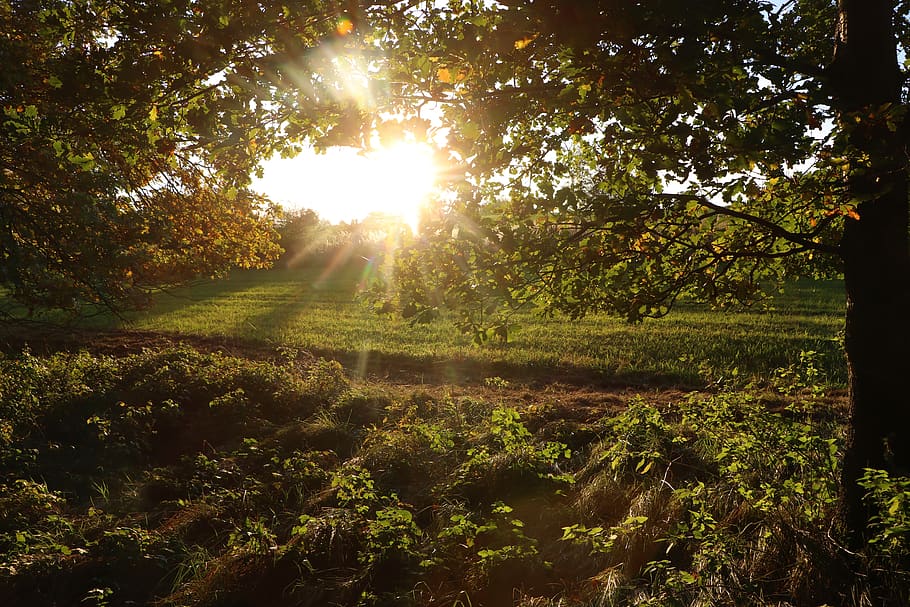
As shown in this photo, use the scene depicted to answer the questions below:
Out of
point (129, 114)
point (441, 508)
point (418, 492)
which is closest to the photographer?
point (129, 114)

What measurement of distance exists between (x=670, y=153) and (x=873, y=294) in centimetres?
183

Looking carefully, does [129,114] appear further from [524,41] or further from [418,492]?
[418,492]

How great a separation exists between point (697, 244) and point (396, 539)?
10.5 feet

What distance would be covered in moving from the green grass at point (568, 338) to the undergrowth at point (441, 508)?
145 cm

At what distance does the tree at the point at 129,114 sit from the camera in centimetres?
295

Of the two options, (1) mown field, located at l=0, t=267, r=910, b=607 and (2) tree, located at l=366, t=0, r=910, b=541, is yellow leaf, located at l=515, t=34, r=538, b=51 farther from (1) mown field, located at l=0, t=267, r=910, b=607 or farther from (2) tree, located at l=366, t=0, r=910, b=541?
(1) mown field, located at l=0, t=267, r=910, b=607

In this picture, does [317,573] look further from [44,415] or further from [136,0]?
[44,415]

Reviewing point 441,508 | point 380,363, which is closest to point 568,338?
point 380,363

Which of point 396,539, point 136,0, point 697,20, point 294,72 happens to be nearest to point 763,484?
point 396,539

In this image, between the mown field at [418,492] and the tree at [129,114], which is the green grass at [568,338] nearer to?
the mown field at [418,492]

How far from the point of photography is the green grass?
11.2 meters

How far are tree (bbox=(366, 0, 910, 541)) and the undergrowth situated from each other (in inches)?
26.8

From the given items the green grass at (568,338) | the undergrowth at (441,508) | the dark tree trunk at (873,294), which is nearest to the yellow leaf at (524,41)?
the dark tree trunk at (873,294)

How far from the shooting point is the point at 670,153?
9.07 ft
